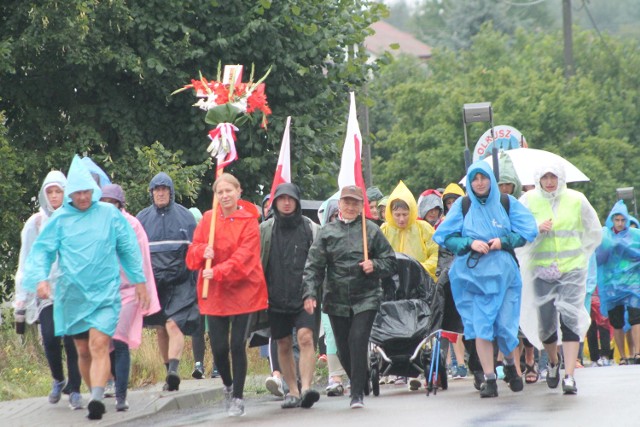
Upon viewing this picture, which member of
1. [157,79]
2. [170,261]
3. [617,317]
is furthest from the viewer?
[157,79]

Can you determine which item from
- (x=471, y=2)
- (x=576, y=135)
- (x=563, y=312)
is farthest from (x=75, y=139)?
(x=471, y=2)

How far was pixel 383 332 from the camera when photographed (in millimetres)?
13211

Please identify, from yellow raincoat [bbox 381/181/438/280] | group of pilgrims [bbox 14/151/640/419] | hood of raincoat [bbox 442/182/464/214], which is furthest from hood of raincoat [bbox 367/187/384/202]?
group of pilgrims [bbox 14/151/640/419]

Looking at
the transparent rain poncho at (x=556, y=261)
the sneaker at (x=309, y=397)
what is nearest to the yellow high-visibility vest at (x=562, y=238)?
the transparent rain poncho at (x=556, y=261)

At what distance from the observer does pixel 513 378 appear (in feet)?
41.2

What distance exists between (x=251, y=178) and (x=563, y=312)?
10.1 meters

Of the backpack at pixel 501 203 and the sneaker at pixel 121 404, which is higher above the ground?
the backpack at pixel 501 203

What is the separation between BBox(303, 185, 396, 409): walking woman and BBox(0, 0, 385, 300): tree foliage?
7428 millimetres

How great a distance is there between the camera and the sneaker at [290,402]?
1210 centimetres

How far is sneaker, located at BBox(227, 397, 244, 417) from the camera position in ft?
37.8

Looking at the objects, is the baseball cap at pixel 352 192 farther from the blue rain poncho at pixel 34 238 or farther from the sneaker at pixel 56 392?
the sneaker at pixel 56 392

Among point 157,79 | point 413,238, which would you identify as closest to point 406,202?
point 413,238

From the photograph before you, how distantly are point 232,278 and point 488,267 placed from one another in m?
2.17

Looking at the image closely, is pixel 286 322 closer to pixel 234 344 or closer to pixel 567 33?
pixel 234 344
